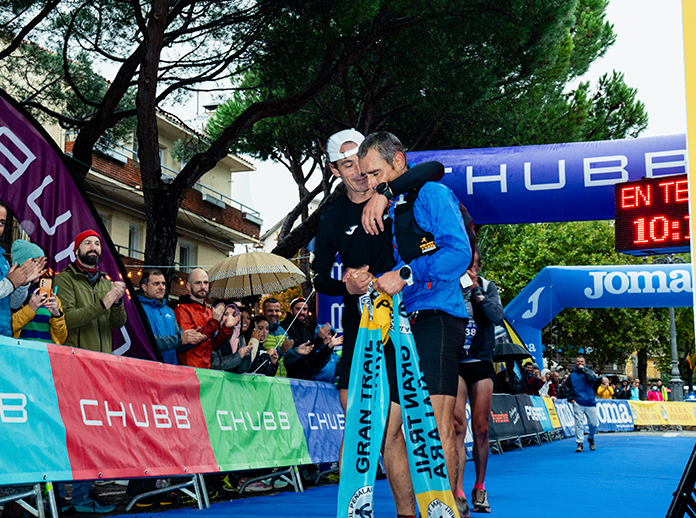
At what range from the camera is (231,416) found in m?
6.12

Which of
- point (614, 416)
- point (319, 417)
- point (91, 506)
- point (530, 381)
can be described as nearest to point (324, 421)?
point (319, 417)

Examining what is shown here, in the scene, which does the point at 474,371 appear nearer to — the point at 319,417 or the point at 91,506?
the point at 319,417

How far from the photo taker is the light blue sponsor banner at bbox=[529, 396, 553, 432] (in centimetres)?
1680

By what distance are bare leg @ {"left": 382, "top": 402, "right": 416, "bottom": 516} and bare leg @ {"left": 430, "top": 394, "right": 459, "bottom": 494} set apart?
18 cm

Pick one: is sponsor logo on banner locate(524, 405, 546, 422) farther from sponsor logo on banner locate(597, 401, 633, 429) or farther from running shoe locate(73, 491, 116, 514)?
running shoe locate(73, 491, 116, 514)

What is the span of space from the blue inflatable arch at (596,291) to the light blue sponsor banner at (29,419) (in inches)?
602

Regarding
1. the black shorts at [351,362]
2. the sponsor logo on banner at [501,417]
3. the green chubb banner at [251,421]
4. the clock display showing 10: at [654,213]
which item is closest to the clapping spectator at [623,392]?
the sponsor logo on banner at [501,417]

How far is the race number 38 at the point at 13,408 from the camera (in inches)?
154

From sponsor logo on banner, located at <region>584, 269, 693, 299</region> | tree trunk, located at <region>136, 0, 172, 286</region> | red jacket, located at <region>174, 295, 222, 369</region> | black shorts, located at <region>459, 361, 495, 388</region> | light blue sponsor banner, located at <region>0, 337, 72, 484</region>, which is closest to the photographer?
light blue sponsor banner, located at <region>0, 337, 72, 484</region>

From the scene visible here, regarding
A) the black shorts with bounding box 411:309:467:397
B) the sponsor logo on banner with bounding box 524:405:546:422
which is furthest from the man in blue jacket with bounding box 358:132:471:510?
the sponsor logo on banner with bounding box 524:405:546:422

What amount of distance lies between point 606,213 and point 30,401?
8.15 meters

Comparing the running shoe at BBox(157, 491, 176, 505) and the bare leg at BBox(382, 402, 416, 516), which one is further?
the running shoe at BBox(157, 491, 176, 505)

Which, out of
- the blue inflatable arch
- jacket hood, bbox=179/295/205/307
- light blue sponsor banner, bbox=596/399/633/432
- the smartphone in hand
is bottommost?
light blue sponsor banner, bbox=596/399/633/432

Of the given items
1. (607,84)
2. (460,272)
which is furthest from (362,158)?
(607,84)
